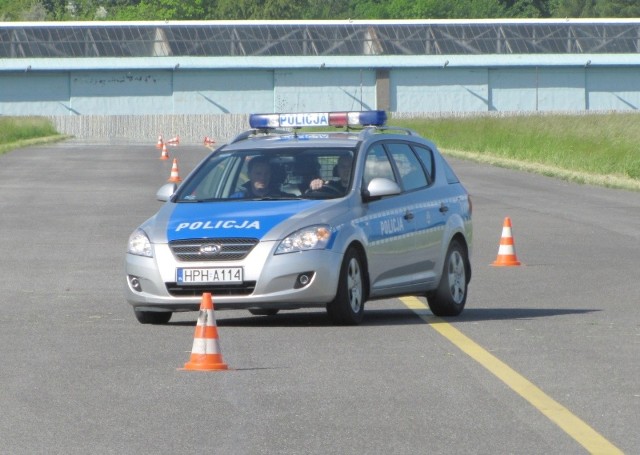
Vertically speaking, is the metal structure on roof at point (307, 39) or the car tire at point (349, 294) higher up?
the metal structure on roof at point (307, 39)

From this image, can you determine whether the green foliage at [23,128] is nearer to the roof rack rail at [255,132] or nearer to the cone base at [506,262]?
the cone base at [506,262]

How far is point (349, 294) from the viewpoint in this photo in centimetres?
1198

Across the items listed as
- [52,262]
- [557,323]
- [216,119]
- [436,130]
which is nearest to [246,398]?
[557,323]

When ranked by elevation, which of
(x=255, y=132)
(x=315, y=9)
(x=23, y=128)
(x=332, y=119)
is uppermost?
(x=315, y=9)

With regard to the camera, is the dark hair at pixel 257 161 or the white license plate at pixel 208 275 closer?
the white license plate at pixel 208 275

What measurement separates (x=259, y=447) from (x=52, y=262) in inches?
442

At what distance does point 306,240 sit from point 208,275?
0.76 meters

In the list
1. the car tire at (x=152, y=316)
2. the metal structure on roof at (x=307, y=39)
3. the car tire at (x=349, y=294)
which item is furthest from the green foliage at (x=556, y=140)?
the car tire at (x=152, y=316)

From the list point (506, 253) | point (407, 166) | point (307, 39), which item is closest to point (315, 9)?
point (307, 39)

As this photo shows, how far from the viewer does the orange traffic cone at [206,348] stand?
9562mm

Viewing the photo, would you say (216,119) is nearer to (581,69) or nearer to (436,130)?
(581,69)

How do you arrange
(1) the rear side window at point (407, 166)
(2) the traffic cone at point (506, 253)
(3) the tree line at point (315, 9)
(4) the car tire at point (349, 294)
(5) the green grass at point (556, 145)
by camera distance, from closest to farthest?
(4) the car tire at point (349, 294)
(1) the rear side window at point (407, 166)
(2) the traffic cone at point (506, 253)
(5) the green grass at point (556, 145)
(3) the tree line at point (315, 9)

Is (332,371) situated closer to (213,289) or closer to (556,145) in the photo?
(213,289)

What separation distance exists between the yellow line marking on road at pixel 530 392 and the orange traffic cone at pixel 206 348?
163 centimetres
